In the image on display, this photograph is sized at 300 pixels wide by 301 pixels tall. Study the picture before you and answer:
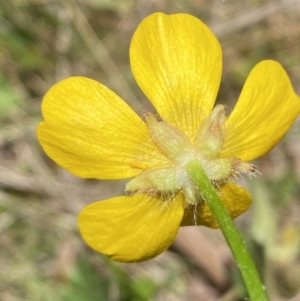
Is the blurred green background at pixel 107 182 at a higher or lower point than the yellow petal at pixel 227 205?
lower

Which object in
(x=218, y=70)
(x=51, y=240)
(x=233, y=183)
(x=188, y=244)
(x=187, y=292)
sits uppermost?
(x=218, y=70)

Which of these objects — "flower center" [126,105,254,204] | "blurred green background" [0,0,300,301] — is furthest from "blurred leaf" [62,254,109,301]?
"flower center" [126,105,254,204]

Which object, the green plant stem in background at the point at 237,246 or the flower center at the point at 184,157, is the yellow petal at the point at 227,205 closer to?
the flower center at the point at 184,157

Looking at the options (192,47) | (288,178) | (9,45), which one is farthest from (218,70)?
(9,45)

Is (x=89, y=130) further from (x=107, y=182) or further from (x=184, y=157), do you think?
(x=107, y=182)

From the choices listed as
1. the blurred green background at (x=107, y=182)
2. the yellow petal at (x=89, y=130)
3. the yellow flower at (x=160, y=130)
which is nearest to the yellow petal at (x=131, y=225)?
the yellow flower at (x=160, y=130)

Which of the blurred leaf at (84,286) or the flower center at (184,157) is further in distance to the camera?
the blurred leaf at (84,286)

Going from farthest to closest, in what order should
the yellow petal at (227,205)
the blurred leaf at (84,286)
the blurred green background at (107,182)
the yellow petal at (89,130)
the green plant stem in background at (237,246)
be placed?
the blurred green background at (107,182), the blurred leaf at (84,286), the yellow petal at (227,205), the yellow petal at (89,130), the green plant stem in background at (237,246)

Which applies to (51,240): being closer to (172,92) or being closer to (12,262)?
(12,262)
